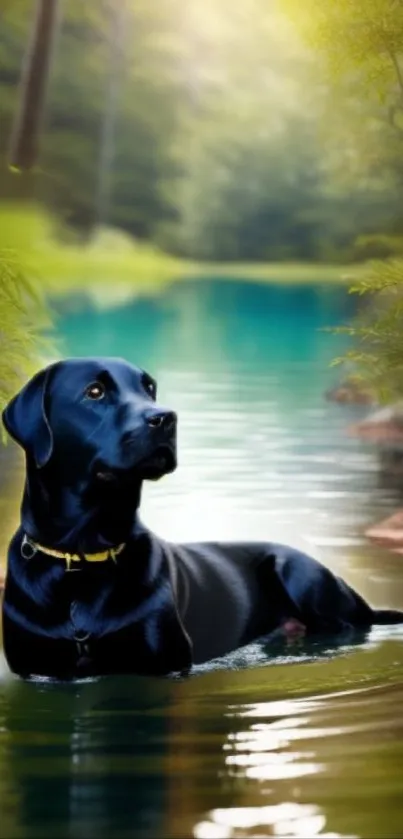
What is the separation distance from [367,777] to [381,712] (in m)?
0.17

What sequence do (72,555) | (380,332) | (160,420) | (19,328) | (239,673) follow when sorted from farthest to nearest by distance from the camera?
(380,332)
(19,328)
(239,673)
(72,555)
(160,420)

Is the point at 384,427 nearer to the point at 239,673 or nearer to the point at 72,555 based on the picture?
the point at 239,673

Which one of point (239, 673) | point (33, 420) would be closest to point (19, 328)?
point (33, 420)

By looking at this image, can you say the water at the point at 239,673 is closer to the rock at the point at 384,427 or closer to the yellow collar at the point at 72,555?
the rock at the point at 384,427

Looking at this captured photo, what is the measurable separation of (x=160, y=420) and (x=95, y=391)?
15cm

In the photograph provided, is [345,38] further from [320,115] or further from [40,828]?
[40,828]

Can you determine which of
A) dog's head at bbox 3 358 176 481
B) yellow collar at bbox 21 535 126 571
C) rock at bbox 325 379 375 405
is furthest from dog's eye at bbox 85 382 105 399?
rock at bbox 325 379 375 405

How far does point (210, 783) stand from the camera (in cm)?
185

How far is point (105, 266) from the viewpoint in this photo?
2336 millimetres

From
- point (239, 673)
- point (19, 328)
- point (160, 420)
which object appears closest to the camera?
point (160, 420)

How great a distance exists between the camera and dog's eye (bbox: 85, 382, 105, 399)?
77.3 inches

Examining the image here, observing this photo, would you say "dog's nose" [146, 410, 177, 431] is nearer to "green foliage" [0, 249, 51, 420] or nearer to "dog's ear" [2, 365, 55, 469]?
"dog's ear" [2, 365, 55, 469]

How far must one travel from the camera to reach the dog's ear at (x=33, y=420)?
195 cm

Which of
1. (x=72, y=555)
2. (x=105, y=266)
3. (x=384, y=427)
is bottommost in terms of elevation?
(x=72, y=555)
